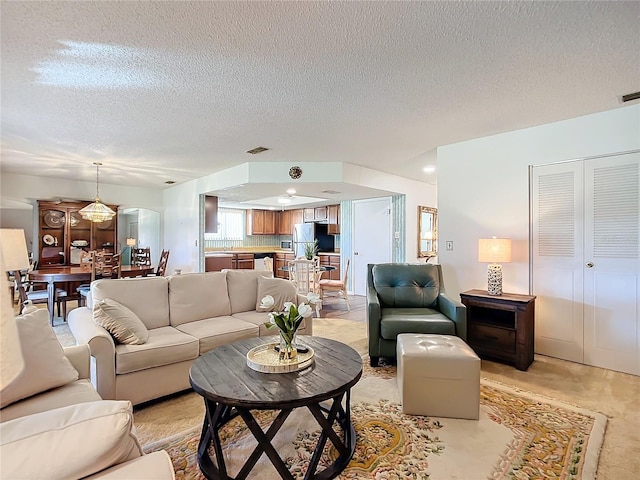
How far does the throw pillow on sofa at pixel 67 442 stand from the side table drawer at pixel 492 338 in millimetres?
3228

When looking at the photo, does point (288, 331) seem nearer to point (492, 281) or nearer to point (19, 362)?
point (19, 362)

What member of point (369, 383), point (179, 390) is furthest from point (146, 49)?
point (369, 383)

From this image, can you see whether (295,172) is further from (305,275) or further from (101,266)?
(101,266)

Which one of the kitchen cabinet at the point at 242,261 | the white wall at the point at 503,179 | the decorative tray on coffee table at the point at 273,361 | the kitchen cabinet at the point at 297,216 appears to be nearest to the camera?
the decorative tray on coffee table at the point at 273,361

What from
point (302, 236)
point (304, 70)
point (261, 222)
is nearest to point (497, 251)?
point (304, 70)

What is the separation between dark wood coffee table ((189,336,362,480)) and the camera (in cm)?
156

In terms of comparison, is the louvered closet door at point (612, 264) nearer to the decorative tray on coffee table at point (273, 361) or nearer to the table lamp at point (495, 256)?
the table lamp at point (495, 256)

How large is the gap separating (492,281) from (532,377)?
0.94 metres

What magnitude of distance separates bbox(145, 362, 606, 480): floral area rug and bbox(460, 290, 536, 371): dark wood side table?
678 mm

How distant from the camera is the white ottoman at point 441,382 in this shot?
2174 millimetres

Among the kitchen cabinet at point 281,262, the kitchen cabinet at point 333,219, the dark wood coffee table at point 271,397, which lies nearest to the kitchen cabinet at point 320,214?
the kitchen cabinet at point 333,219

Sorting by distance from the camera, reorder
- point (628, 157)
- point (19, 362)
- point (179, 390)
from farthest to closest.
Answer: point (628, 157) → point (179, 390) → point (19, 362)

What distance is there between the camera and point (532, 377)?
2895 millimetres

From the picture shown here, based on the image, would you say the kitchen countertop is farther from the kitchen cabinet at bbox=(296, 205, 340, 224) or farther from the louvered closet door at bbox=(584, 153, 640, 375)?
the louvered closet door at bbox=(584, 153, 640, 375)
